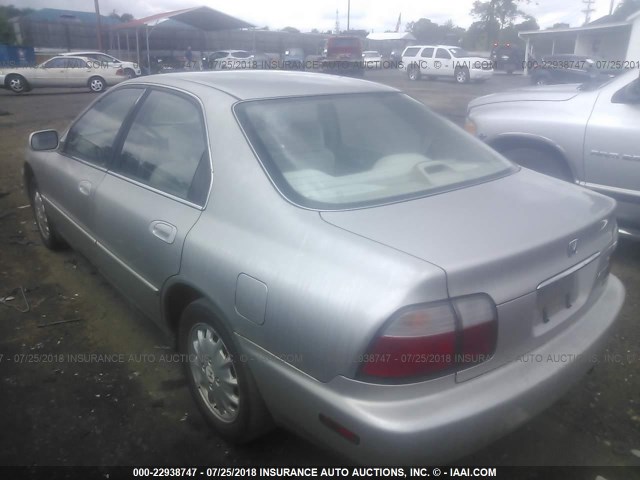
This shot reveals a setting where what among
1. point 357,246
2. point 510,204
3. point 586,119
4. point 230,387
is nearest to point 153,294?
point 230,387

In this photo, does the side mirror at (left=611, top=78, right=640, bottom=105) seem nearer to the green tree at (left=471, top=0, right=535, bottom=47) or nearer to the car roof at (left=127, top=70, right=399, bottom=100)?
the car roof at (left=127, top=70, right=399, bottom=100)

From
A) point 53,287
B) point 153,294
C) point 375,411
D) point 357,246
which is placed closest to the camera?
point 375,411

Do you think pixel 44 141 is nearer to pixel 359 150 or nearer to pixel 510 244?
pixel 359 150

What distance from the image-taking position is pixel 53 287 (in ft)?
13.5

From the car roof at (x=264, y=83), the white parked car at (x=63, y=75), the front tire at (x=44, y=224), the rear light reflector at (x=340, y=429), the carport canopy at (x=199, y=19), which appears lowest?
the front tire at (x=44, y=224)

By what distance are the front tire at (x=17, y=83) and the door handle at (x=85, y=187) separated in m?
19.0

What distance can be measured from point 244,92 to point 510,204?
137 centimetres

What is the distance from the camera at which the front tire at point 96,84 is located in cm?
2033

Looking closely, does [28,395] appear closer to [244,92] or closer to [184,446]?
[184,446]

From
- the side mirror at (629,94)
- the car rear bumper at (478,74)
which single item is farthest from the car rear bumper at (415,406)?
the car rear bumper at (478,74)

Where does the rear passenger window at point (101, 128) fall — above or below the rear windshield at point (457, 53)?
below

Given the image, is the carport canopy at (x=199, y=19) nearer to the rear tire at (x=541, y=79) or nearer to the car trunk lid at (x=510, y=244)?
the rear tire at (x=541, y=79)

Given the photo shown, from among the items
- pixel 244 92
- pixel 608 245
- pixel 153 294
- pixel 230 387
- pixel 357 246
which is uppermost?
pixel 244 92

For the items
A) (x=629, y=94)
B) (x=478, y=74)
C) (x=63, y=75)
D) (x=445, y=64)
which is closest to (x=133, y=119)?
(x=629, y=94)
